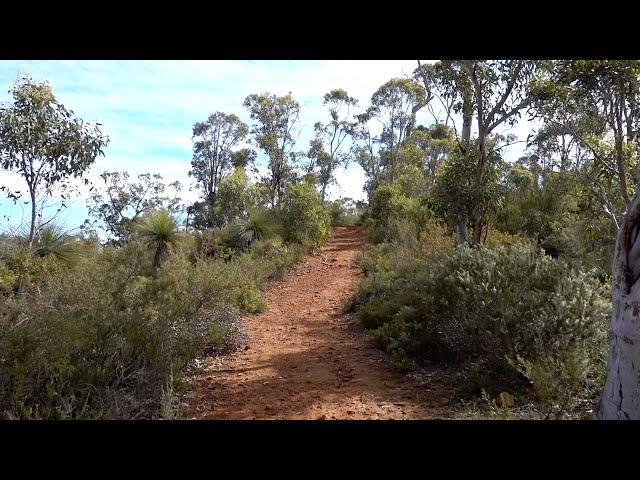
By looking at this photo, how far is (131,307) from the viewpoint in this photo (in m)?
4.75

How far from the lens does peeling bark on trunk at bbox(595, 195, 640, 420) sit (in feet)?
9.20

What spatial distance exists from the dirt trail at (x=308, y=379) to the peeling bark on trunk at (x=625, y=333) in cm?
140

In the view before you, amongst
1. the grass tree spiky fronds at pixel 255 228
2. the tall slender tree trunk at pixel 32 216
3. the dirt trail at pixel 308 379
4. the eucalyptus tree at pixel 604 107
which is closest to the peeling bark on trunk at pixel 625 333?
the dirt trail at pixel 308 379

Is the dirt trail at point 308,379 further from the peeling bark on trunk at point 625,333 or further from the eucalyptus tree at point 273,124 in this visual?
the eucalyptus tree at point 273,124

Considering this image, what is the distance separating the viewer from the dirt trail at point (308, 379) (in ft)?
13.8

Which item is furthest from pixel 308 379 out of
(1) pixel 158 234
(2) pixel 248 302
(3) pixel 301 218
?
(3) pixel 301 218

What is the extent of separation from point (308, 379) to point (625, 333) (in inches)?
120

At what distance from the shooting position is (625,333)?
288 centimetres

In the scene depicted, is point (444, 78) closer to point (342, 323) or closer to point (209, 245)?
point (342, 323)

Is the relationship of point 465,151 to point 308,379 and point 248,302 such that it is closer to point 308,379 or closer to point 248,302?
point 248,302

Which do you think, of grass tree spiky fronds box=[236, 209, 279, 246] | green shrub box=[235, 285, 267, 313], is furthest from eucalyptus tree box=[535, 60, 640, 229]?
grass tree spiky fronds box=[236, 209, 279, 246]
